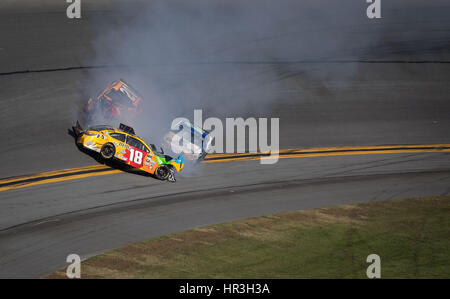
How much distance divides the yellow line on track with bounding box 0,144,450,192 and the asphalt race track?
32cm

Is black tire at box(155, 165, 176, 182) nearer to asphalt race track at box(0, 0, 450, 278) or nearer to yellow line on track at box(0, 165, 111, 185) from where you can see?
asphalt race track at box(0, 0, 450, 278)

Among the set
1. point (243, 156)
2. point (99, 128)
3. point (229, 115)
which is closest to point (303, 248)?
point (243, 156)

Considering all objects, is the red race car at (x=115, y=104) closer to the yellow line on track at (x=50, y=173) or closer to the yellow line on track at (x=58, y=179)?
the yellow line on track at (x=50, y=173)

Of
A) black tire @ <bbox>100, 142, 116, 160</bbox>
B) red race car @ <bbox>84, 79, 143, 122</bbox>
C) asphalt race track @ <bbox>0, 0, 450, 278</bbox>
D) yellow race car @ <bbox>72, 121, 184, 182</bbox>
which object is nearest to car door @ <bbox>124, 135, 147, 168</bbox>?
yellow race car @ <bbox>72, 121, 184, 182</bbox>

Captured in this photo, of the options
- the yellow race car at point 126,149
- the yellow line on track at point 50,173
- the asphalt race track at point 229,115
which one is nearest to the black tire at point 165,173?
the yellow race car at point 126,149

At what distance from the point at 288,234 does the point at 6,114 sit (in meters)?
13.0

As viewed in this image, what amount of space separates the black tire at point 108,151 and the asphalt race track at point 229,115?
86 centimetres

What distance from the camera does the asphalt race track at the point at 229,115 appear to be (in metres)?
20.5

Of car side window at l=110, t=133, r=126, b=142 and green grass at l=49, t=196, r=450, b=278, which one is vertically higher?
car side window at l=110, t=133, r=126, b=142

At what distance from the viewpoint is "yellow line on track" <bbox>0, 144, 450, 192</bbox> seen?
2248cm

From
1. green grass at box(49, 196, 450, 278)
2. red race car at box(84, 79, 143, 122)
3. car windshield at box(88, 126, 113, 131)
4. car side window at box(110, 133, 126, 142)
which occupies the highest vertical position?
red race car at box(84, 79, 143, 122)

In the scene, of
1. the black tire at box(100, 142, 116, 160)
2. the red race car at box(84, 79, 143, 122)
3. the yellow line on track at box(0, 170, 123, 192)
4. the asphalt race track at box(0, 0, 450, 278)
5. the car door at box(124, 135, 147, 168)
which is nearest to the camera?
the asphalt race track at box(0, 0, 450, 278)
